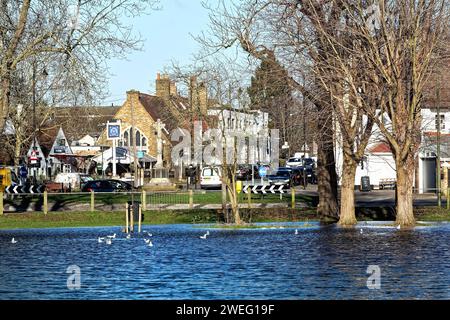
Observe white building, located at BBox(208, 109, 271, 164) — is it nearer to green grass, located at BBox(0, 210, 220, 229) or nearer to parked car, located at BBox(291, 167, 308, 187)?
green grass, located at BBox(0, 210, 220, 229)

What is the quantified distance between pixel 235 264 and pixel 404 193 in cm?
1523

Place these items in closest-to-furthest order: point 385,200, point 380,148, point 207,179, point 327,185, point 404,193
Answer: point 404,193, point 327,185, point 385,200, point 207,179, point 380,148

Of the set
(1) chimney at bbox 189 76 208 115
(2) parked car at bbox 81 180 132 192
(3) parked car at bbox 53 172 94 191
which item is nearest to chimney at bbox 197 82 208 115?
(1) chimney at bbox 189 76 208 115

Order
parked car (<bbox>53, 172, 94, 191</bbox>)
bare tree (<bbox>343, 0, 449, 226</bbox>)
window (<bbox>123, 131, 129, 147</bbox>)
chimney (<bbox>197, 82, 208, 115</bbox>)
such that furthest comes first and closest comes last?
window (<bbox>123, 131, 129, 147</bbox>) → parked car (<bbox>53, 172, 94, 191</bbox>) → chimney (<bbox>197, 82, 208, 115</bbox>) → bare tree (<bbox>343, 0, 449, 226</bbox>)

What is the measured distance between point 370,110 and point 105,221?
54.5ft

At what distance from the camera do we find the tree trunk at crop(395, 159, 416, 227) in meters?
42.6

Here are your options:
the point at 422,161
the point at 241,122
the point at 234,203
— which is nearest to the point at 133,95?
the point at 422,161

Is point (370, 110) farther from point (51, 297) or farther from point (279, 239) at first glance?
point (51, 297)

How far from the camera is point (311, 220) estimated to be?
51.8 metres

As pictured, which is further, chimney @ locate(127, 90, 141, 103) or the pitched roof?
chimney @ locate(127, 90, 141, 103)

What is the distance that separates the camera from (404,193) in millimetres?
42812

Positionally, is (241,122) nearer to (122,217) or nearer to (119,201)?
(122,217)

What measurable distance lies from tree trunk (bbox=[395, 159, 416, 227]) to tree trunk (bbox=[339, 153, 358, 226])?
2337mm
